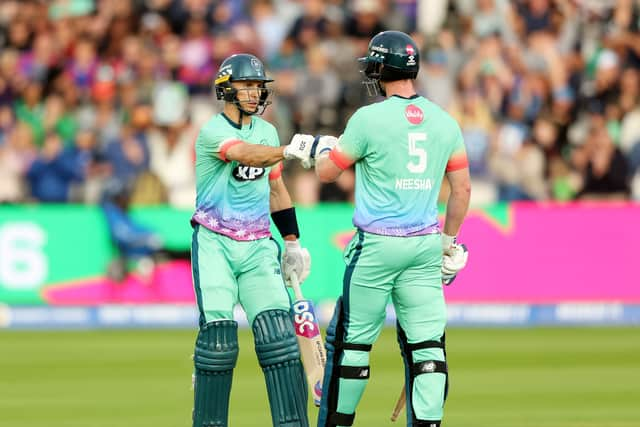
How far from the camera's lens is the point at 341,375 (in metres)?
6.95

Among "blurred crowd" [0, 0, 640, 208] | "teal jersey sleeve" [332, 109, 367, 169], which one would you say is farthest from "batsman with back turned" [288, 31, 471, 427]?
"blurred crowd" [0, 0, 640, 208]

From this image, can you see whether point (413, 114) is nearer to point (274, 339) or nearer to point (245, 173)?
point (245, 173)

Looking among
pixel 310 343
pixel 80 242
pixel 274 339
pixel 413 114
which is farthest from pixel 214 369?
pixel 80 242

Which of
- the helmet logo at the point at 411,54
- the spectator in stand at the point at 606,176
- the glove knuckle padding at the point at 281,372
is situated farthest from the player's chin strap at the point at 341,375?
the spectator in stand at the point at 606,176

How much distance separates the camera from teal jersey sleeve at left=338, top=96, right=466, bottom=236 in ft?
22.3

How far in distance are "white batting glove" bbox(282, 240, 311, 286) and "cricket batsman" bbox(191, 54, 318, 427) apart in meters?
0.29

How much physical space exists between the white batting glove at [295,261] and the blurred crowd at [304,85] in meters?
7.07

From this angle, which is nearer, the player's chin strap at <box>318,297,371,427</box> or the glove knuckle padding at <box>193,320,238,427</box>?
the player's chin strap at <box>318,297,371,427</box>

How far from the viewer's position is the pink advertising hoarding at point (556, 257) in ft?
48.1

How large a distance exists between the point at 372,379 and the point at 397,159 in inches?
159

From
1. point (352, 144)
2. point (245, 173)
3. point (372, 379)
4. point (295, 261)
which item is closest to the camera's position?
point (352, 144)

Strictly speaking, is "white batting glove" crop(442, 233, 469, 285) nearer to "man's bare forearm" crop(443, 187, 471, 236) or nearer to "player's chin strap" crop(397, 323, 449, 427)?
"man's bare forearm" crop(443, 187, 471, 236)

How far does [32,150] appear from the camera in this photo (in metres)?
15.6

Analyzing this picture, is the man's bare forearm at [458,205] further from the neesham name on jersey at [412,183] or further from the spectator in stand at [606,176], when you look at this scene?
the spectator in stand at [606,176]
